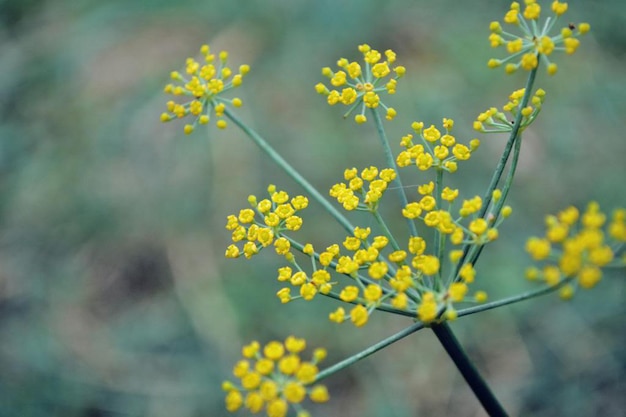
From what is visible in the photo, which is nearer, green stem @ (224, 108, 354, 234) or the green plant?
the green plant

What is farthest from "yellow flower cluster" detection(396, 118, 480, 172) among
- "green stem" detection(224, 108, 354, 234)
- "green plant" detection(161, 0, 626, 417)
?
"green stem" detection(224, 108, 354, 234)

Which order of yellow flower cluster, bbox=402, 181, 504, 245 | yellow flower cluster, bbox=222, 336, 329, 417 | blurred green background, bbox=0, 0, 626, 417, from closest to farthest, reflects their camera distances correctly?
1. yellow flower cluster, bbox=222, 336, 329, 417
2. yellow flower cluster, bbox=402, 181, 504, 245
3. blurred green background, bbox=0, 0, 626, 417

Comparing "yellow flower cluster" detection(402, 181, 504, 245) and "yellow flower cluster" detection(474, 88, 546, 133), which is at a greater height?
"yellow flower cluster" detection(474, 88, 546, 133)

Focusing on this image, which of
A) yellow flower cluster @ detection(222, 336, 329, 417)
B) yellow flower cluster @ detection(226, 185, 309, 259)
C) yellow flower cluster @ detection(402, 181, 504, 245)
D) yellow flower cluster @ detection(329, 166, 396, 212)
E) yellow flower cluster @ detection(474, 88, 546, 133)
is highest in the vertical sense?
yellow flower cluster @ detection(226, 185, 309, 259)

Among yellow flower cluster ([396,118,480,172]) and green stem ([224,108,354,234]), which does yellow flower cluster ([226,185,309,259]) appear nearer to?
green stem ([224,108,354,234])

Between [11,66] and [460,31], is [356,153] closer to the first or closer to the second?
[460,31]

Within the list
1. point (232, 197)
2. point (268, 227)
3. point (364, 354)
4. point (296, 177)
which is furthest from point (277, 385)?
point (232, 197)

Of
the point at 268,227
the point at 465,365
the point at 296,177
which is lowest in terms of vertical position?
the point at 465,365

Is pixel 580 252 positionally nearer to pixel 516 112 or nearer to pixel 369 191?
pixel 516 112

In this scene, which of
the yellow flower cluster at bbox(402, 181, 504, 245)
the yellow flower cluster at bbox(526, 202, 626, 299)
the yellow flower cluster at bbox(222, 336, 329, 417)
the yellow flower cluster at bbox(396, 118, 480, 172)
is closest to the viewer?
the yellow flower cluster at bbox(526, 202, 626, 299)

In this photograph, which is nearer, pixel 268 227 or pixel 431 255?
pixel 431 255
